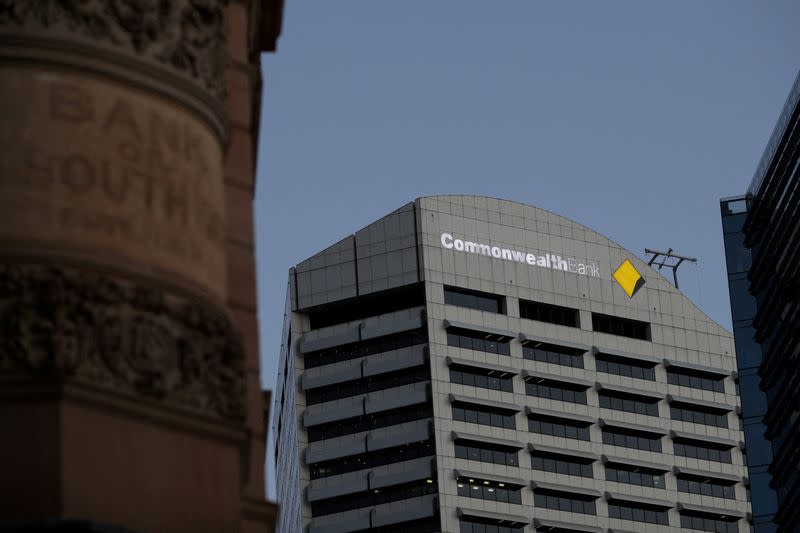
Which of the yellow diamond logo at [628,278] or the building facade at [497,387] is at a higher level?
the yellow diamond logo at [628,278]

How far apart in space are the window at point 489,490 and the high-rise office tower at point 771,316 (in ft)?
180

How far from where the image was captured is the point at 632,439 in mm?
177375

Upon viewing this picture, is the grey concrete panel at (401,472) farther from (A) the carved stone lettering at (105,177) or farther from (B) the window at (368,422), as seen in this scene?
(A) the carved stone lettering at (105,177)

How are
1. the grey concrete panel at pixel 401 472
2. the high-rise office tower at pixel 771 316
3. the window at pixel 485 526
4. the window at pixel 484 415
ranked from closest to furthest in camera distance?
the high-rise office tower at pixel 771 316 → the window at pixel 485 526 → the grey concrete panel at pixel 401 472 → the window at pixel 484 415

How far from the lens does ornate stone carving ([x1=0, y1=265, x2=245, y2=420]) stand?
82.0 ft

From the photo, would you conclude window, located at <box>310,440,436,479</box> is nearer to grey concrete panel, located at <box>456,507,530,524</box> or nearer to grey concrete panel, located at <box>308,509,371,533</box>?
grey concrete panel, located at <box>308,509,371,533</box>

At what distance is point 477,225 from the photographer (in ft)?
595

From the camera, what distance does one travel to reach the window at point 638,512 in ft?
568

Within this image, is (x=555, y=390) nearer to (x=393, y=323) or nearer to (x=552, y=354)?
(x=552, y=354)

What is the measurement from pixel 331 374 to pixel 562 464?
22093 millimetres

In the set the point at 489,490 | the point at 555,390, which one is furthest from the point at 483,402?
the point at 555,390

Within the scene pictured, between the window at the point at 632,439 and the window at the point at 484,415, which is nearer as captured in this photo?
the window at the point at 484,415

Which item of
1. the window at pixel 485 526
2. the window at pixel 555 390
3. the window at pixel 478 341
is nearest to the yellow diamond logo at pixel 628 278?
the window at pixel 555 390

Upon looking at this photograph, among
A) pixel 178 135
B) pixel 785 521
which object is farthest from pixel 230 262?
pixel 785 521
